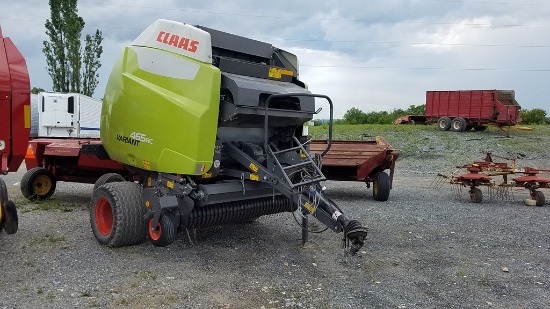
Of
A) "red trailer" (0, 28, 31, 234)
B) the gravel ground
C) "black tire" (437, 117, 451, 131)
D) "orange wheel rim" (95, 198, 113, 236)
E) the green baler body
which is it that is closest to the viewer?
the gravel ground

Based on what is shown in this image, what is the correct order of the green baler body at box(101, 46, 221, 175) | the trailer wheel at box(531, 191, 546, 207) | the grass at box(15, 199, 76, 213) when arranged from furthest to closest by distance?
the trailer wheel at box(531, 191, 546, 207) → the grass at box(15, 199, 76, 213) → the green baler body at box(101, 46, 221, 175)

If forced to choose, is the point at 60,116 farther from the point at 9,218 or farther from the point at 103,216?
the point at 9,218

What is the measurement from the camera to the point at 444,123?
83.8 feet

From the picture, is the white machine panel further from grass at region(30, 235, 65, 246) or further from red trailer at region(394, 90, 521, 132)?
red trailer at region(394, 90, 521, 132)

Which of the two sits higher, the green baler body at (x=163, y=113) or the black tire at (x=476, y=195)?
the green baler body at (x=163, y=113)

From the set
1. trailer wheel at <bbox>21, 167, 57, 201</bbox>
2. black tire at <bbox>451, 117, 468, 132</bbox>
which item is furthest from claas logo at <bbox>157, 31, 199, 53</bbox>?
black tire at <bbox>451, 117, 468, 132</bbox>

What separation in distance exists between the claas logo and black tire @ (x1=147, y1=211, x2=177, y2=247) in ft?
6.02

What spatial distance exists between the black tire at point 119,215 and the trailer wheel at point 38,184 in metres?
3.58

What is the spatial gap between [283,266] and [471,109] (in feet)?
69.6

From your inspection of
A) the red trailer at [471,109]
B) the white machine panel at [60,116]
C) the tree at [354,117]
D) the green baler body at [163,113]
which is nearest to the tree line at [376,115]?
the tree at [354,117]

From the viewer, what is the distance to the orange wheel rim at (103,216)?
622cm

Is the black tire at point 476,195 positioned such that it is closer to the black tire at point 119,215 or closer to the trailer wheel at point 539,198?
the trailer wheel at point 539,198

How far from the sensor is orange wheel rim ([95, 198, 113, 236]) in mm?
6219

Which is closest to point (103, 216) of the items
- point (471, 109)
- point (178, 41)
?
point (178, 41)
